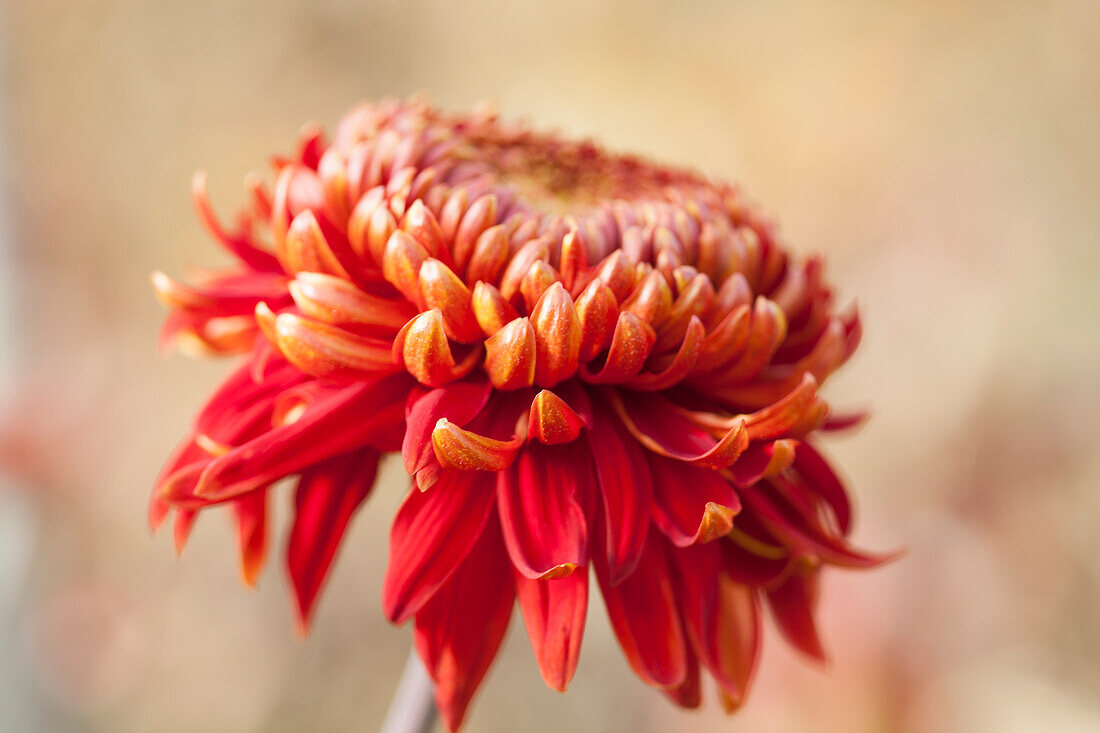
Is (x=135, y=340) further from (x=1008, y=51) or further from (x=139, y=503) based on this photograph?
(x=1008, y=51)

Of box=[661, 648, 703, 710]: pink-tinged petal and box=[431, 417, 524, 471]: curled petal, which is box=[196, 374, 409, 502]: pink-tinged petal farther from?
box=[661, 648, 703, 710]: pink-tinged petal

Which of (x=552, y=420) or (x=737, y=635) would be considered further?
(x=737, y=635)

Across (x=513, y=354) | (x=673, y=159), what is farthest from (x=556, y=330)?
(x=673, y=159)

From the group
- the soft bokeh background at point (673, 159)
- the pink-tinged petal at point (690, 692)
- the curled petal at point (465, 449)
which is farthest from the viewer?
the soft bokeh background at point (673, 159)

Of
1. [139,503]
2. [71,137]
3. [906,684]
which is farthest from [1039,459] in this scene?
[71,137]

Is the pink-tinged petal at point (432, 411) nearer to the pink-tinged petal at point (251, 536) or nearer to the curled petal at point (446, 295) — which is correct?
the curled petal at point (446, 295)

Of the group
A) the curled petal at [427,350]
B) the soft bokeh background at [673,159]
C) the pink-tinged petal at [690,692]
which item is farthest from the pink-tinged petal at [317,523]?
the soft bokeh background at [673,159]

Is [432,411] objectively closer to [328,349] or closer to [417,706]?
[328,349]
